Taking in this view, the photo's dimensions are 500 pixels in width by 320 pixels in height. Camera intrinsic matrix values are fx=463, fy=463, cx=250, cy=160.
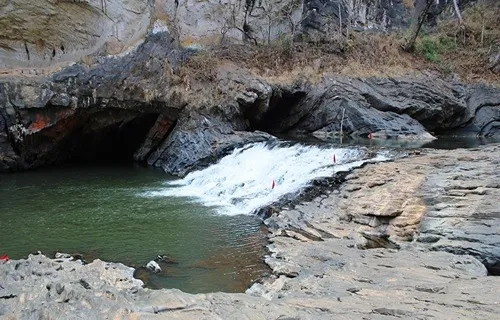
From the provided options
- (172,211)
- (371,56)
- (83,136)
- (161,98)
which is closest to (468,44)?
(371,56)

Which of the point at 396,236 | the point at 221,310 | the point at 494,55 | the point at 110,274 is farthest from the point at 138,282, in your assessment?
the point at 494,55

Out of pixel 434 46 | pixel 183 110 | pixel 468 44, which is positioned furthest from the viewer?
pixel 468 44

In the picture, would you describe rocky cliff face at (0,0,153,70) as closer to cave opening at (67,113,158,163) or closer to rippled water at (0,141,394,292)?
cave opening at (67,113,158,163)

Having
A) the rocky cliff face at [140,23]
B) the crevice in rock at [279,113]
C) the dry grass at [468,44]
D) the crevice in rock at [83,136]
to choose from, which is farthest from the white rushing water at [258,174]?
the dry grass at [468,44]

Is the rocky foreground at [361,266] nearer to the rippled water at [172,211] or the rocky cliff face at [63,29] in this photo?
the rippled water at [172,211]

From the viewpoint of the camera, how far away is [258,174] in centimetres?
1389

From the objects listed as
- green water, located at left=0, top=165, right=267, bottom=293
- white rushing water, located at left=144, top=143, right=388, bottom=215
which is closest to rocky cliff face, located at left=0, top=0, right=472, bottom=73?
green water, located at left=0, top=165, right=267, bottom=293

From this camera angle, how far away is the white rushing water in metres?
11.6

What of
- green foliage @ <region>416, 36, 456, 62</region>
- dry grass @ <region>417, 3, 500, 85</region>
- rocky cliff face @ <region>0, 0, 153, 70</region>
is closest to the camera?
rocky cliff face @ <region>0, 0, 153, 70</region>

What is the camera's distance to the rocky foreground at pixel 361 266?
4.60 meters

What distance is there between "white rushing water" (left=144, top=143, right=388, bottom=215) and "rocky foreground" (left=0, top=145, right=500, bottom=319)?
145 cm

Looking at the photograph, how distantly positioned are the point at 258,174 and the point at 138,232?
519 cm

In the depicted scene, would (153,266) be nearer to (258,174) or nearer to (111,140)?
(258,174)

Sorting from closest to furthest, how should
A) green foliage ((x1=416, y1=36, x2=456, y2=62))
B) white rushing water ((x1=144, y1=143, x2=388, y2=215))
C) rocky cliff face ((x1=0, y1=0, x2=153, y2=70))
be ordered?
white rushing water ((x1=144, y1=143, x2=388, y2=215))
rocky cliff face ((x1=0, y1=0, x2=153, y2=70))
green foliage ((x1=416, y1=36, x2=456, y2=62))
